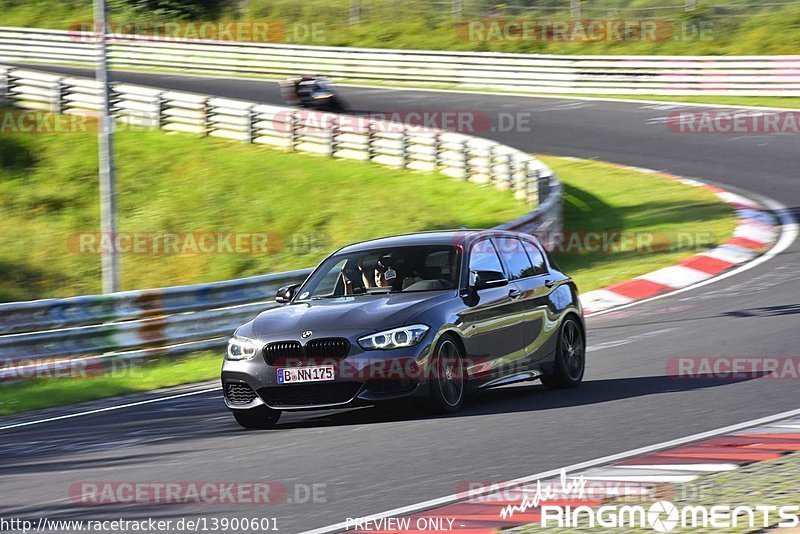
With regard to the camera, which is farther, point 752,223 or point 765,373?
point 752,223

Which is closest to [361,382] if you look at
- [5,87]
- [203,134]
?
[203,134]

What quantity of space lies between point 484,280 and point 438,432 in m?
1.75

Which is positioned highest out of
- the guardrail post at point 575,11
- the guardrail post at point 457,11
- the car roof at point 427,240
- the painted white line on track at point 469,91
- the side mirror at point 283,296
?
the car roof at point 427,240

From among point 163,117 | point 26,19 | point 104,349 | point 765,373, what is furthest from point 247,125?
point 26,19

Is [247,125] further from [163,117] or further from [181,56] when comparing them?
[181,56]

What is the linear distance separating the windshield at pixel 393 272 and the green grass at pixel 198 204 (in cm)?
1127

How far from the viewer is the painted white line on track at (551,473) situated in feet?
20.7

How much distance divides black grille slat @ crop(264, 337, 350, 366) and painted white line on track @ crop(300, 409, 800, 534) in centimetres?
226

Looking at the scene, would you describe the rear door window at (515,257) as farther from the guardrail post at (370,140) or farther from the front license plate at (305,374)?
the guardrail post at (370,140)

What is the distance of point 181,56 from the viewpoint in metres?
44.8

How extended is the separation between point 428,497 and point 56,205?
21.6 meters

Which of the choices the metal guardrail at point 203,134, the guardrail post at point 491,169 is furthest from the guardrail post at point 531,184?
the guardrail post at point 491,169

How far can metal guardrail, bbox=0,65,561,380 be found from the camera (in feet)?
45.0

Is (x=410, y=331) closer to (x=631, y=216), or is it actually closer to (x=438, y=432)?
(x=438, y=432)
